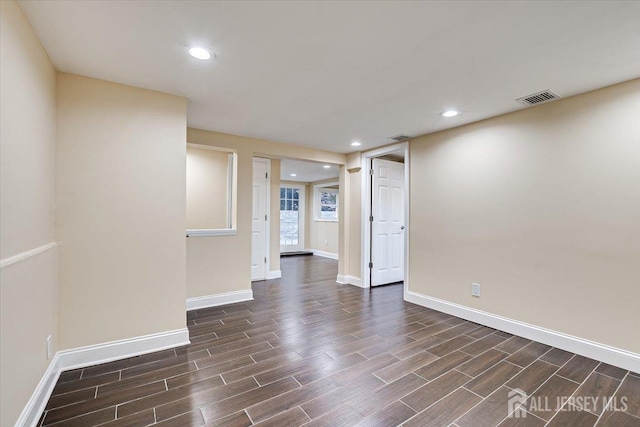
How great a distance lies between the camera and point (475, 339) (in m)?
2.80

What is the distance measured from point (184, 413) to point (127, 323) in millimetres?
1102

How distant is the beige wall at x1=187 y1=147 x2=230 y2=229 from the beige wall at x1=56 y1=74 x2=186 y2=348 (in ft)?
5.83

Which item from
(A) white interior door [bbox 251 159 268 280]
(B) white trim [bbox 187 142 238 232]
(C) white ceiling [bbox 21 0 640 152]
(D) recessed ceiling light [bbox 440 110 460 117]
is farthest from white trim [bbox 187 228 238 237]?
(D) recessed ceiling light [bbox 440 110 460 117]

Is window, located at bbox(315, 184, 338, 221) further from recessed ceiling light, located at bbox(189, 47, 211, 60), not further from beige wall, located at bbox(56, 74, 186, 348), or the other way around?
recessed ceiling light, located at bbox(189, 47, 211, 60)

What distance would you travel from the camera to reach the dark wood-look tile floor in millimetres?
1699

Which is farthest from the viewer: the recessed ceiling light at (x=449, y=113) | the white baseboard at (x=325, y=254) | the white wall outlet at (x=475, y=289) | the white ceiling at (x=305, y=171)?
the white baseboard at (x=325, y=254)

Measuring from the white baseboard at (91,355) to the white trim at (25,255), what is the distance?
813 mm

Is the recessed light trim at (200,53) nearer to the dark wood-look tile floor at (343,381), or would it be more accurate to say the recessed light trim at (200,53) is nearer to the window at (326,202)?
the dark wood-look tile floor at (343,381)

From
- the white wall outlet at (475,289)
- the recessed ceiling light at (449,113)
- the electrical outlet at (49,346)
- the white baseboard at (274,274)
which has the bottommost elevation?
the white baseboard at (274,274)

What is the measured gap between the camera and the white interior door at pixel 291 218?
877 cm

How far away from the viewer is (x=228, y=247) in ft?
12.7

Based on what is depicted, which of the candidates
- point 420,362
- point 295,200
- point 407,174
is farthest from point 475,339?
point 295,200

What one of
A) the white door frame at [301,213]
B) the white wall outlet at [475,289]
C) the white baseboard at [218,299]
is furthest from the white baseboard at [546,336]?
the white door frame at [301,213]

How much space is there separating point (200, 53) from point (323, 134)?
82.5 inches
